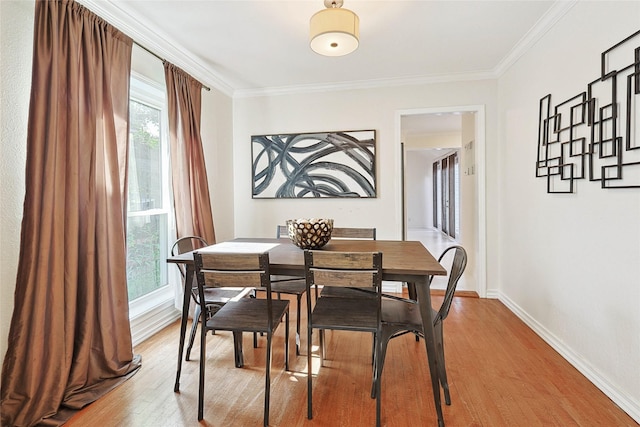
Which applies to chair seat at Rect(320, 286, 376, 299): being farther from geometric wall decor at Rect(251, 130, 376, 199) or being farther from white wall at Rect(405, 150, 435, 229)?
white wall at Rect(405, 150, 435, 229)

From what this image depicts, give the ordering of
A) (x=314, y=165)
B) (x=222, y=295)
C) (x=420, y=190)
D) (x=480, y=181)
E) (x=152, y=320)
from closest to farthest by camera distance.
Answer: (x=222, y=295)
(x=152, y=320)
(x=480, y=181)
(x=314, y=165)
(x=420, y=190)

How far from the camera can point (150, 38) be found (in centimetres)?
257

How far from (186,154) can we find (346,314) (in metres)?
2.07

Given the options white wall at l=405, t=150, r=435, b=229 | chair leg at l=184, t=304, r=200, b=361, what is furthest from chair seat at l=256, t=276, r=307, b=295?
white wall at l=405, t=150, r=435, b=229

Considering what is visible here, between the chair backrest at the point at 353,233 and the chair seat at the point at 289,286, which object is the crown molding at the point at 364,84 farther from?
the chair seat at the point at 289,286

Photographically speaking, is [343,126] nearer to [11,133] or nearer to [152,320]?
[152,320]

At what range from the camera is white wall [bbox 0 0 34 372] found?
1.63 metres

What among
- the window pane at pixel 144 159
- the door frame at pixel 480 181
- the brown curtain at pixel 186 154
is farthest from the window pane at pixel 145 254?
the door frame at pixel 480 181

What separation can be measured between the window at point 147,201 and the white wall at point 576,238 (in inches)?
125

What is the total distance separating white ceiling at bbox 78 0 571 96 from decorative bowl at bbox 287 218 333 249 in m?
1.51

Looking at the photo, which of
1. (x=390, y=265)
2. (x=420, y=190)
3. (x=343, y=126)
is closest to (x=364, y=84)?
(x=343, y=126)

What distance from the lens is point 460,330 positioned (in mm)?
2746

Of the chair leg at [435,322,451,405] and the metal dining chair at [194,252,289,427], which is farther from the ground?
the metal dining chair at [194,252,289,427]

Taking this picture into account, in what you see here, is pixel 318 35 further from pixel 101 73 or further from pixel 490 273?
pixel 490 273
